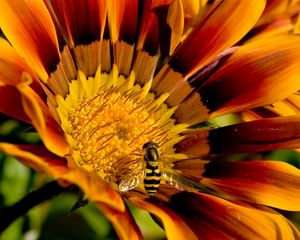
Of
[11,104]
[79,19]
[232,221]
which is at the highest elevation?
[79,19]

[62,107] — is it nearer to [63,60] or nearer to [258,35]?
[63,60]

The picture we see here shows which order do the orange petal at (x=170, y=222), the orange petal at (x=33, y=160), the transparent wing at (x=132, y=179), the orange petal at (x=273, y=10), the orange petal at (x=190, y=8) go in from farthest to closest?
the orange petal at (x=273, y=10) → the orange petal at (x=190, y=8) → the transparent wing at (x=132, y=179) → the orange petal at (x=170, y=222) → the orange petal at (x=33, y=160)

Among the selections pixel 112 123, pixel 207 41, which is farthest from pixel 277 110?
pixel 112 123

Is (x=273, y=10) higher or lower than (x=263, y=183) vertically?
higher

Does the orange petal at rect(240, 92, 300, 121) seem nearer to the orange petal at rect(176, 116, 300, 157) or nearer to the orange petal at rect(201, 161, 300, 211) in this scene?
the orange petal at rect(176, 116, 300, 157)

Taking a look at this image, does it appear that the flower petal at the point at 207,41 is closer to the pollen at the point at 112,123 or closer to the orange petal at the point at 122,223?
the pollen at the point at 112,123

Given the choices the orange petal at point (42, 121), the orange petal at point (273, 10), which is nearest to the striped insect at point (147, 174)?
the orange petal at point (42, 121)

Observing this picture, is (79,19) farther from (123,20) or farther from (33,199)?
(33,199)
